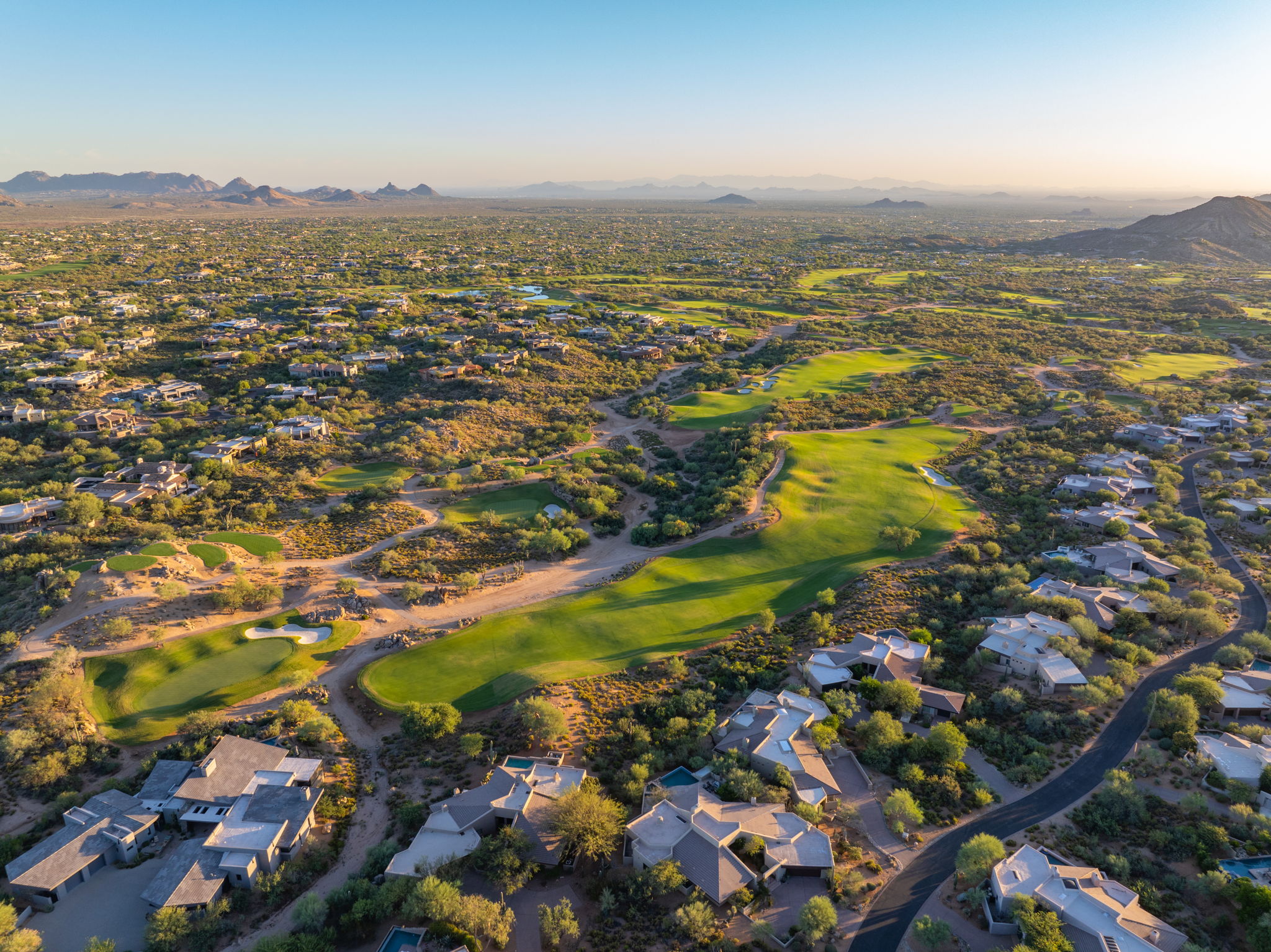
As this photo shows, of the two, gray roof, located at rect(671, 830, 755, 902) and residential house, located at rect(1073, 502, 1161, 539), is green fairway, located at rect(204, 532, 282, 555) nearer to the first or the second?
gray roof, located at rect(671, 830, 755, 902)

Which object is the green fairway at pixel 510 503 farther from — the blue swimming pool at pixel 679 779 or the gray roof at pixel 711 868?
the gray roof at pixel 711 868

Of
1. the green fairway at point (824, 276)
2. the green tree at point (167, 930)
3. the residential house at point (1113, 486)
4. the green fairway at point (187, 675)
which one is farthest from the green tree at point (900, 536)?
the green fairway at point (824, 276)

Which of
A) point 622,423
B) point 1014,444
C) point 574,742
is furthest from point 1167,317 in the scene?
point 574,742

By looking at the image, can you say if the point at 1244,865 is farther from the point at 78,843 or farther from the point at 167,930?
the point at 78,843

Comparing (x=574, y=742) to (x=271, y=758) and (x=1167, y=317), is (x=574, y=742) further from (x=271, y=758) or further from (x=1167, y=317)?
(x=1167, y=317)

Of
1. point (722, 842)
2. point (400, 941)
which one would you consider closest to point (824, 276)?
point (722, 842)

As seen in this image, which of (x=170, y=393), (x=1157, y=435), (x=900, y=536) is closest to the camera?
(x=900, y=536)
